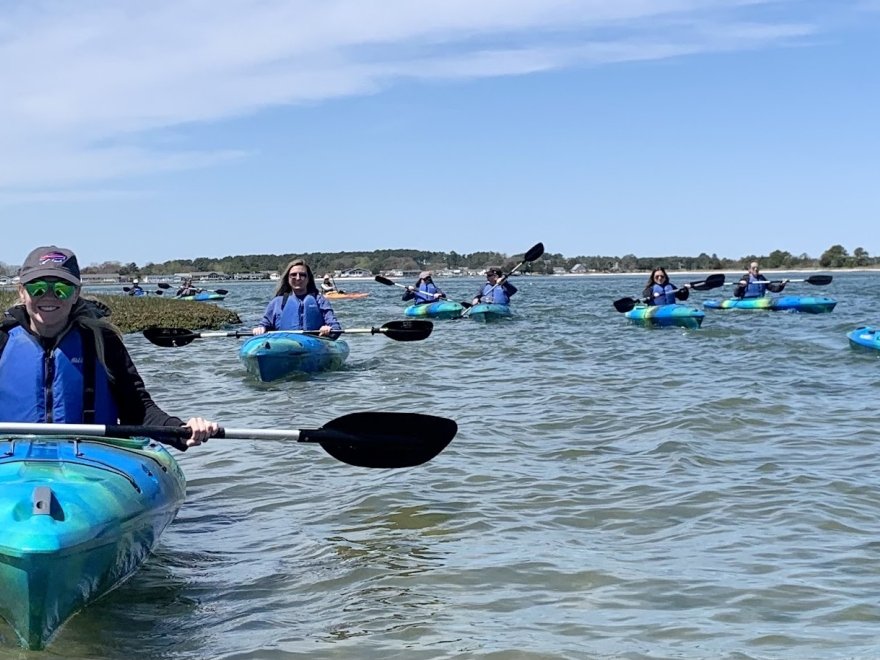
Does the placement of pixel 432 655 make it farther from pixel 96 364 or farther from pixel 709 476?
pixel 709 476

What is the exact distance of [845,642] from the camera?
4.07 meters

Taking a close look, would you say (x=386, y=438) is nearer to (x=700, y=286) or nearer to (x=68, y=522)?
(x=68, y=522)

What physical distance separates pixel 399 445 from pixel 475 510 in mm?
1071

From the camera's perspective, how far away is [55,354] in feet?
15.9

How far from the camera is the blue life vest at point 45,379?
15.9 ft

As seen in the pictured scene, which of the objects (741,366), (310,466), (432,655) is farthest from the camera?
(741,366)

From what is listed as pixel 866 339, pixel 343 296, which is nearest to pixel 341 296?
pixel 343 296

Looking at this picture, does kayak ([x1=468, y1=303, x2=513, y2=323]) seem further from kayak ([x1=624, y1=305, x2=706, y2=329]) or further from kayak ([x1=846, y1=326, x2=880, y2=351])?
kayak ([x1=846, y1=326, x2=880, y2=351])

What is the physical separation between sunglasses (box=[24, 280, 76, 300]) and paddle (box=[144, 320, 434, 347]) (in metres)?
6.15

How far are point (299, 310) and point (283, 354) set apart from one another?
2.37 ft

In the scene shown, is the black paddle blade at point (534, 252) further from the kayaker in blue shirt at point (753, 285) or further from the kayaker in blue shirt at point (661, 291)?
the kayaker in blue shirt at point (753, 285)

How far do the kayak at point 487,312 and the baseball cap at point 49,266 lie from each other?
18063 mm

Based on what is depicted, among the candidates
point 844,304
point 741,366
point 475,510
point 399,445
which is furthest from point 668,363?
point 844,304

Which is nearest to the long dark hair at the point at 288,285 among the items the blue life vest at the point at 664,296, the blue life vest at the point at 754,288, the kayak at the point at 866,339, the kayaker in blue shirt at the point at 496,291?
the kayak at the point at 866,339
